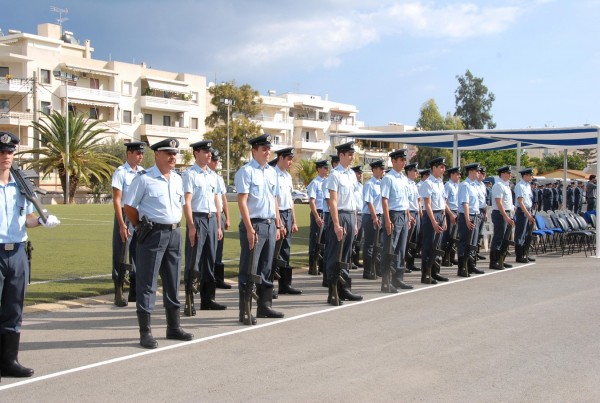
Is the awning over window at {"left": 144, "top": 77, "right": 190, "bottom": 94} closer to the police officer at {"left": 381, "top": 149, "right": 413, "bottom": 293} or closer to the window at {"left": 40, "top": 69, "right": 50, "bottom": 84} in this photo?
the window at {"left": 40, "top": 69, "right": 50, "bottom": 84}

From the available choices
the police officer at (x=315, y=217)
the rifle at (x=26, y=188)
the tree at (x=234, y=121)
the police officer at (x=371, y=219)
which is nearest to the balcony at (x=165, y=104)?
the tree at (x=234, y=121)

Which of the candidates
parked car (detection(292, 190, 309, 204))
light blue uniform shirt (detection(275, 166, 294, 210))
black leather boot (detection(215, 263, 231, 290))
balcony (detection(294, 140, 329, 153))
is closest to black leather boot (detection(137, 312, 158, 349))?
light blue uniform shirt (detection(275, 166, 294, 210))

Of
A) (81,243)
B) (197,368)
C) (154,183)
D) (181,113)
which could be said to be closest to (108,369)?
(197,368)

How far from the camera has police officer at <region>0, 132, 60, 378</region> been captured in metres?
5.75

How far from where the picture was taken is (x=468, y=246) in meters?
13.0

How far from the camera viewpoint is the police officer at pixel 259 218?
8.30 metres

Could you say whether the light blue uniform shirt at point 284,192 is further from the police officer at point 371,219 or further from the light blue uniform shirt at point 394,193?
the police officer at point 371,219

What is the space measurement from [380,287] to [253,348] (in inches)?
195

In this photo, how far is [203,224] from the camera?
30.8 ft

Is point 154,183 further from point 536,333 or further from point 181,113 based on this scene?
point 181,113

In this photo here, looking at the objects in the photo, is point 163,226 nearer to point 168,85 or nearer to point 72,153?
point 72,153

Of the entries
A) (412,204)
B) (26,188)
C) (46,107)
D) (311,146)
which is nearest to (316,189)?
(412,204)

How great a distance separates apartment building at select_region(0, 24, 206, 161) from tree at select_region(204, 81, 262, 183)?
22.6 feet

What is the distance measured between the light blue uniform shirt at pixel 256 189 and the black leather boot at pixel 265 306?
39.5 inches
